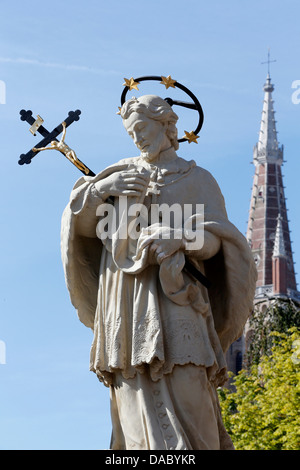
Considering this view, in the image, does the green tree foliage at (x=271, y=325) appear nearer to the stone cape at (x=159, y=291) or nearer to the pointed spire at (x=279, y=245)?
the stone cape at (x=159, y=291)

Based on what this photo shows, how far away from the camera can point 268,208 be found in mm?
139750

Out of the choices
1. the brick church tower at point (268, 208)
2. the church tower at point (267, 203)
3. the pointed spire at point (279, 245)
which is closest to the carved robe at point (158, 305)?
the pointed spire at point (279, 245)

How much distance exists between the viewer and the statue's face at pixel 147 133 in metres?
13.1

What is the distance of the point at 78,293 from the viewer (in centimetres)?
1303

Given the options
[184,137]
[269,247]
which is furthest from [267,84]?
[184,137]

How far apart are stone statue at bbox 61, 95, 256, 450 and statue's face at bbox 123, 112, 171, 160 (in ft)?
0.03

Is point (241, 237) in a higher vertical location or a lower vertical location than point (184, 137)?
lower

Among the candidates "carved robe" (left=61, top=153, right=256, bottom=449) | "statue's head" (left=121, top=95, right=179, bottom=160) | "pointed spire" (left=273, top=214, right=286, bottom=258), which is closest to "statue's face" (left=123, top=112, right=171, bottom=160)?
"statue's head" (left=121, top=95, right=179, bottom=160)

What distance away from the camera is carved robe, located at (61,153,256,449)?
12086mm

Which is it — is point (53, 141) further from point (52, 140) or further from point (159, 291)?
point (159, 291)

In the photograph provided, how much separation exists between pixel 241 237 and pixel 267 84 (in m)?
130

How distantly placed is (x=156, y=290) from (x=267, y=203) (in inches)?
5041

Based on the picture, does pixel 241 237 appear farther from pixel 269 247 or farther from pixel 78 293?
pixel 269 247

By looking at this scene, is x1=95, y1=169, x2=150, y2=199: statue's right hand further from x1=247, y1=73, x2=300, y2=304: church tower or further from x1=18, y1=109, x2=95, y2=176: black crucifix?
x1=247, y1=73, x2=300, y2=304: church tower
